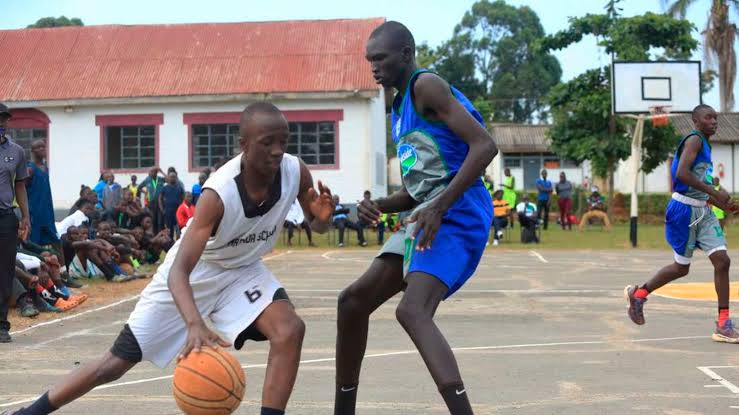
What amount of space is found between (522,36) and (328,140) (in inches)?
2299

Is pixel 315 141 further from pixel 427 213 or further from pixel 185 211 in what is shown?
pixel 427 213

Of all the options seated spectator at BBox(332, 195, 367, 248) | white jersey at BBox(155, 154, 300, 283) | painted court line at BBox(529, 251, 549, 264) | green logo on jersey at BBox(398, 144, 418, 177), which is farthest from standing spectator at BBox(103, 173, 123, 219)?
green logo on jersey at BBox(398, 144, 418, 177)

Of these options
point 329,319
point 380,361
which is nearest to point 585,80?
point 329,319

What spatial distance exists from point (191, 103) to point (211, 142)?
1396mm

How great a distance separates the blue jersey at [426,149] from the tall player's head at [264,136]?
0.64 meters

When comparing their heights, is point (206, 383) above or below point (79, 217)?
below

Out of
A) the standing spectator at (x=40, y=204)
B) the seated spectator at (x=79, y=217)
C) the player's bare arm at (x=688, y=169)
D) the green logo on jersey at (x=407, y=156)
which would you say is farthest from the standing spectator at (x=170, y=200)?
the green logo on jersey at (x=407, y=156)

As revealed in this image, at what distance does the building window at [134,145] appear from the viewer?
34719 millimetres

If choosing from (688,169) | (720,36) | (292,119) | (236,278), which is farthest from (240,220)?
(720,36)

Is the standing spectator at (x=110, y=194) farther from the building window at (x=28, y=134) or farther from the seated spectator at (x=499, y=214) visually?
the building window at (x=28, y=134)

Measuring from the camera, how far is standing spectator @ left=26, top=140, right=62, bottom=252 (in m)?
14.0

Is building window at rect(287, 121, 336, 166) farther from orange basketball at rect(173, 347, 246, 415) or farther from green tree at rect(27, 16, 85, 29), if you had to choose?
green tree at rect(27, 16, 85, 29)

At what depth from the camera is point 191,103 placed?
34219mm

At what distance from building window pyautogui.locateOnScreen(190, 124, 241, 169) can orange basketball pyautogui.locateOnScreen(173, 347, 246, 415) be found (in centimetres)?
2982
